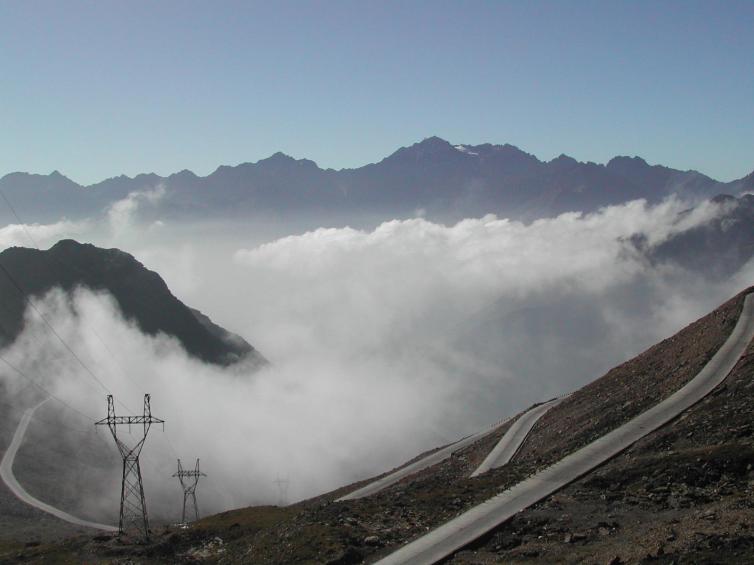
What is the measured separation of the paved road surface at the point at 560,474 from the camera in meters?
39.7

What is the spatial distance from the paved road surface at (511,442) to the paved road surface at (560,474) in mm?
17650

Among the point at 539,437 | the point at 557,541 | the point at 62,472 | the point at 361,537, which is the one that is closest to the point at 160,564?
the point at 361,537

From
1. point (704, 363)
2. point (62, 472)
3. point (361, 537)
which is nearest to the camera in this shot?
point (361, 537)

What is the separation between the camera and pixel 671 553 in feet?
95.2

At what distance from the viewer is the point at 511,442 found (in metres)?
87.4

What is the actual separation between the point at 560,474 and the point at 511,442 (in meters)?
38.3

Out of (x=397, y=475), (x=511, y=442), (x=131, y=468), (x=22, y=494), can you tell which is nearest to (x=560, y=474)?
(x=511, y=442)

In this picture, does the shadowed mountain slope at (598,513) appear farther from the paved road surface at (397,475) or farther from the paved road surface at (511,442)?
the paved road surface at (397,475)

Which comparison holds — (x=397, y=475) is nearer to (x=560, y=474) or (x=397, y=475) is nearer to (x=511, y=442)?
(x=511, y=442)

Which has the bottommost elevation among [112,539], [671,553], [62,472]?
[671,553]

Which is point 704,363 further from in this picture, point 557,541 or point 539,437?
point 557,541

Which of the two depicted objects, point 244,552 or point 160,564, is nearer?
point 244,552

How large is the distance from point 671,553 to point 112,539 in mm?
60881

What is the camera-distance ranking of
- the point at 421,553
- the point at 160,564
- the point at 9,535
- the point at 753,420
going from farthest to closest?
the point at 9,535 < the point at 160,564 < the point at 753,420 < the point at 421,553
